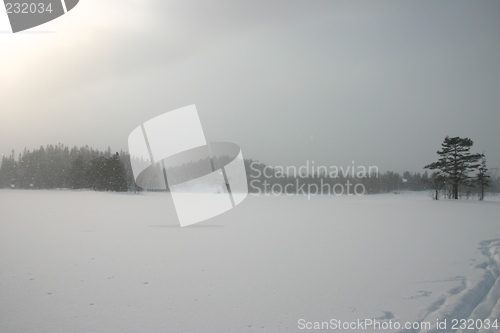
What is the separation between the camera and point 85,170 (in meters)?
60.5

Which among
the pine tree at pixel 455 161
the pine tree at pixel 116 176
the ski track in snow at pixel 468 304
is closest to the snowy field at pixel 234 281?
the ski track in snow at pixel 468 304

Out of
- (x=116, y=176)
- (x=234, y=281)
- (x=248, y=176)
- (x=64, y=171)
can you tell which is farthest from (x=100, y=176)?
(x=234, y=281)

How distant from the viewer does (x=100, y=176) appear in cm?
5681

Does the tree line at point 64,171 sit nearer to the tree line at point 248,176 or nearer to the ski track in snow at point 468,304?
the tree line at point 248,176

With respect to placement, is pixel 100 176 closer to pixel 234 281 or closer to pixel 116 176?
pixel 116 176

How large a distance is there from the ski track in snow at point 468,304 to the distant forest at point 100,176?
3619 cm

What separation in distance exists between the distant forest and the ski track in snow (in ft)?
119

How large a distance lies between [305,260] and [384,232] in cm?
636

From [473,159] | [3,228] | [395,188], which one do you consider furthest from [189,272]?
[395,188]

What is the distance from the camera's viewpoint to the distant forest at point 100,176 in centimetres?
5642

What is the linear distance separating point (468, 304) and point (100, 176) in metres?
62.9

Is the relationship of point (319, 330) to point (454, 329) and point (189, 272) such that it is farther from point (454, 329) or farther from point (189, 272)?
point (189, 272)

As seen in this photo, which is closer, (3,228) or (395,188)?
(3,228)

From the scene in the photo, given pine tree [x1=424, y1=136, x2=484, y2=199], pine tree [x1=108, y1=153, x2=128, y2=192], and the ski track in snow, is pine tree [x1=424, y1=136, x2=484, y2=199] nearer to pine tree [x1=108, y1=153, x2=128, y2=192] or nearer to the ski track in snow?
the ski track in snow
